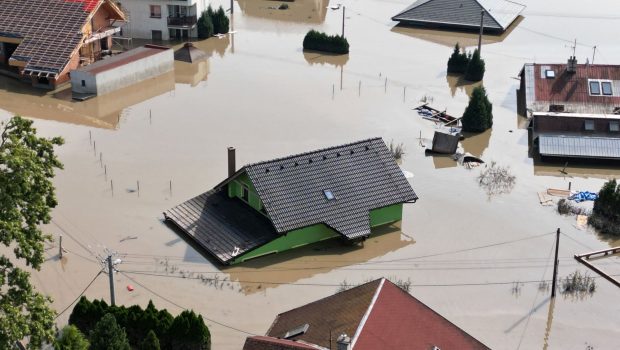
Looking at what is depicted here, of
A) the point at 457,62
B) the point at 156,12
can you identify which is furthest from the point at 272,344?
the point at 156,12

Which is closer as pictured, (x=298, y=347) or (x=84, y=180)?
(x=298, y=347)

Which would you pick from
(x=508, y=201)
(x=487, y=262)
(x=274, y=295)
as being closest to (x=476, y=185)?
(x=508, y=201)

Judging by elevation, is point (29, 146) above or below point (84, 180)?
above

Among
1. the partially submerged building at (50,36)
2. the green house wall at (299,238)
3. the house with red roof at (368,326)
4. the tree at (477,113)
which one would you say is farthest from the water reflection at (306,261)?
the partially submerged building at (50,36)

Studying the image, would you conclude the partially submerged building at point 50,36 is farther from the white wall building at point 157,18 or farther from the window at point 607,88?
the window at point 607,88

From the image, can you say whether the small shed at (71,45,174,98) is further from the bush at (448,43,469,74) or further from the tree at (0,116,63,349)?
the tree at (0,116,63,349)

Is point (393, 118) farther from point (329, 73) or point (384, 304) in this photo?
point (384, 304)
